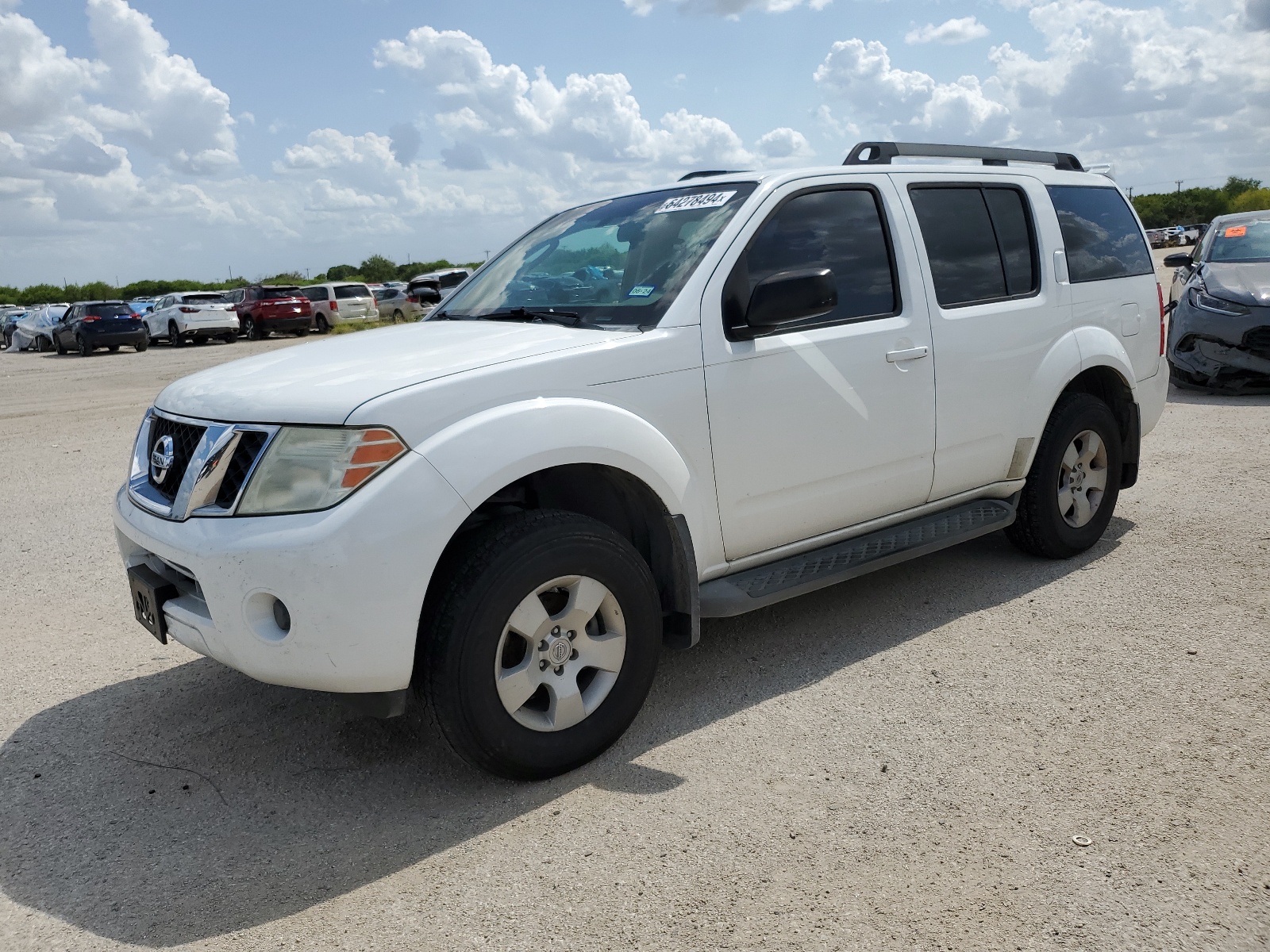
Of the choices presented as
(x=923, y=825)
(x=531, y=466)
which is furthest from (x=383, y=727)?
(x=923, y=825)

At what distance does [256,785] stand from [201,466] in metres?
1.08

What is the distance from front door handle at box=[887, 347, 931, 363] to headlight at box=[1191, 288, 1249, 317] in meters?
7.18

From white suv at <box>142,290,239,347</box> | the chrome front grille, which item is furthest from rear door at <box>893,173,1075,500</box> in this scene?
white suv at <box>142,290,239,347</box>

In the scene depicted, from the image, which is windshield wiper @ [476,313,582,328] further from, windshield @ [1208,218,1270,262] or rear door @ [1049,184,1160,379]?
windshield @ [1208,218,1270,262]

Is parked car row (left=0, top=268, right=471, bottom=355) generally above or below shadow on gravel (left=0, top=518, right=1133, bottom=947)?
above

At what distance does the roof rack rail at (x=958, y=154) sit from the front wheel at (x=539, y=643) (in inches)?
86.5

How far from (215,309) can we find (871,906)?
3011 centimetres

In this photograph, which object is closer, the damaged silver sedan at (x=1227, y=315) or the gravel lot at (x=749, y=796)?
the gravel lot at (x=749, y=796)

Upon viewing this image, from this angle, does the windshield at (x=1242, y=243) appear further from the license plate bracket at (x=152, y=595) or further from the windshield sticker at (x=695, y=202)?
the license plate bracket at (x=152, y=595)

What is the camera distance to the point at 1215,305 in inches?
397

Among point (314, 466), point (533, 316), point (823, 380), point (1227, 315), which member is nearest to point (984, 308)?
point (823, 380)

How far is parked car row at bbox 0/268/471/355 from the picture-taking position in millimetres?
27703

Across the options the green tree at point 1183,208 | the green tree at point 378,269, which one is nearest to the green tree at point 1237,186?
the green tree at point 1183,208

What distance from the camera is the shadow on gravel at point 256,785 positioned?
2.83 metres
